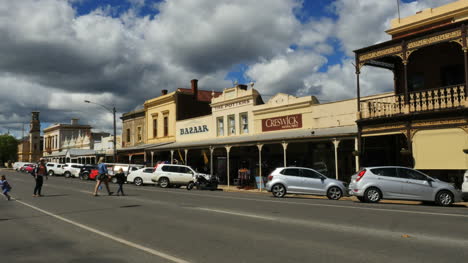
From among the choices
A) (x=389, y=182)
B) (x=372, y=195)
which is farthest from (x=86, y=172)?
(x=389, y=182)

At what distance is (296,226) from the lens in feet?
30.4

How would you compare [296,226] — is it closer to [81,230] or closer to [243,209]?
[243,209]

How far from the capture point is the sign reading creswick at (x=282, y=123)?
1006 inches

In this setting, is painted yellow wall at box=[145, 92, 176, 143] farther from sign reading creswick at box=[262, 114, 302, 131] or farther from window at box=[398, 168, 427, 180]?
window at box=[398, 168, 427, 180]

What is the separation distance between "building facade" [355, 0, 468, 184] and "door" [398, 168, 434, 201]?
2.89m

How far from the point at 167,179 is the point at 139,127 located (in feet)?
58.4

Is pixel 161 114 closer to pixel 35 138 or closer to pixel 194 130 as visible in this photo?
pixel 194 130

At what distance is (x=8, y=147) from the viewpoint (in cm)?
11512

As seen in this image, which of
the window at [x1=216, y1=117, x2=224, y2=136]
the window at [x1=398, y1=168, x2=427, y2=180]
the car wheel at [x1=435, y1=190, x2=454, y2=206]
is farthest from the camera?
the window at [x1=216, y1=117, x2=224, y2=136]

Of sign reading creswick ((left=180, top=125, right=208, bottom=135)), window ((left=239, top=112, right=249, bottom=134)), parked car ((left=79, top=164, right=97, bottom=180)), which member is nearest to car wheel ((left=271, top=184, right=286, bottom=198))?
window ((left=239, top=112, right=249, bottom=134))

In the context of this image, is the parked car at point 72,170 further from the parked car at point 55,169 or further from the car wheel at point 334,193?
the car wheel at point 334,193

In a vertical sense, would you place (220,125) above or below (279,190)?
above

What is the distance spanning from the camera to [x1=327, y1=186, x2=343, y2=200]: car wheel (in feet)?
58.9

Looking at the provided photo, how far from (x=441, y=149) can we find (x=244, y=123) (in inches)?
588
